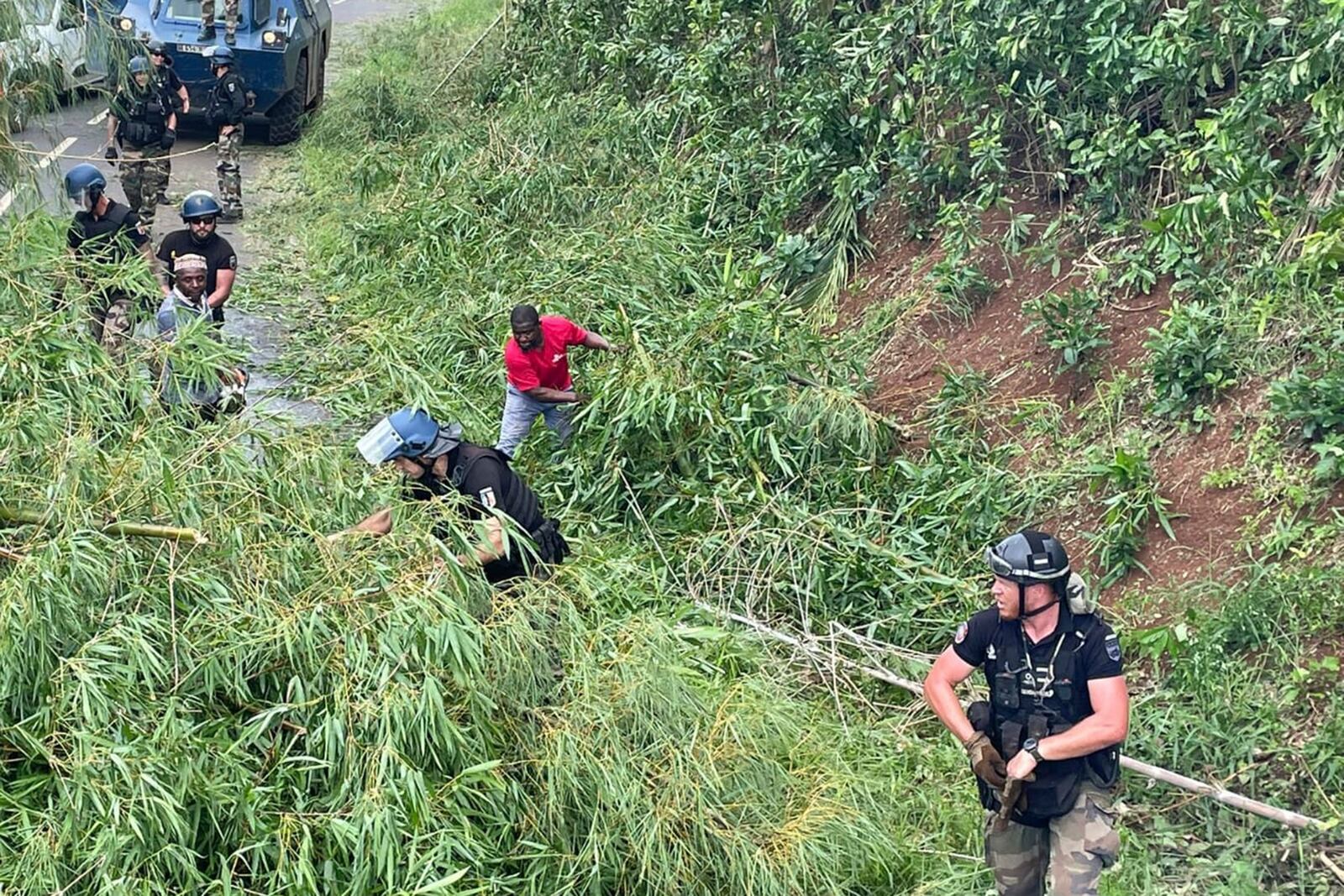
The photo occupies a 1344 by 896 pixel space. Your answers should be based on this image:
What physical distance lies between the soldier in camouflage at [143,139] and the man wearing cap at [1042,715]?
27.6ft

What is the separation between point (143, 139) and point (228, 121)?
6.82 ft

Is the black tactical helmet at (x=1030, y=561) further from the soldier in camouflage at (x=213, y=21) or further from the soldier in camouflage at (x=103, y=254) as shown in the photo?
the soldier in camouflage at (x=213, y=21)

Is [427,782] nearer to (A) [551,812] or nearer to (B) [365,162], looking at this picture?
(A) [551,812]

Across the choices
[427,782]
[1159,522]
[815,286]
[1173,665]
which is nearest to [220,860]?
[427,782]

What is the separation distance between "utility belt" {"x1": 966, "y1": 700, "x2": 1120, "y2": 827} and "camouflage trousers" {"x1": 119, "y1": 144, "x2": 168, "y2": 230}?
8.89 m

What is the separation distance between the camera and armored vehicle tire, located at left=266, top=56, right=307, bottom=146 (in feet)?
51.6

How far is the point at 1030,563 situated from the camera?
14.5 feet

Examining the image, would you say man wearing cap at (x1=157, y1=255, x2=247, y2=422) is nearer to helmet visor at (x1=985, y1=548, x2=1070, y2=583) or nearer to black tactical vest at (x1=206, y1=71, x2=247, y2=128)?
helmet visor at (x1=985, y1=548, x2=1070, y2=583)

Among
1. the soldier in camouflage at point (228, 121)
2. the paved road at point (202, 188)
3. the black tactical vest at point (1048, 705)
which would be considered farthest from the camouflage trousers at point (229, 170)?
the black tactical vest at point (1048, 705)

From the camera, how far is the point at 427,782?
4.49m

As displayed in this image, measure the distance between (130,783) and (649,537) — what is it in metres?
3.36

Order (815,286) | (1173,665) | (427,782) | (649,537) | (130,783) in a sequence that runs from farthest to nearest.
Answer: (815,286), (649,537), (1173,665), (427,782), (130,783)

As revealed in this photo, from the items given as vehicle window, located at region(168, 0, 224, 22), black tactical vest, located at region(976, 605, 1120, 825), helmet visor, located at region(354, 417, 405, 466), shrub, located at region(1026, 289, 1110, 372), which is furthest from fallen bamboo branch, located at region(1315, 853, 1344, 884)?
vehicle window, located at region(168, 0, 224, 22)

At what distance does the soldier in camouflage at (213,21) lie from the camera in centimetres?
1451
